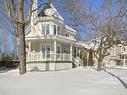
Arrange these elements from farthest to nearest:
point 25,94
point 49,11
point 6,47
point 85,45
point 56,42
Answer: point 6,47
point 85,45
point 49,11
point 56,42
point 25,94

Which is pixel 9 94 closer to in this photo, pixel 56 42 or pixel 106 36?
pixel 106 36

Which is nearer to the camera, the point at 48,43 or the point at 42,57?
the point at 42,57

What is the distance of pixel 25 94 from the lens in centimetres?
997

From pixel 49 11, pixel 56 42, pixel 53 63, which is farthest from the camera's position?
pixel 49 11

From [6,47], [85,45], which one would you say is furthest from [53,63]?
[6,47]

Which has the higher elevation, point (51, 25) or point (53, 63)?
point (51, 25)

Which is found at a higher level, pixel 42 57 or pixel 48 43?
pixel 48 43

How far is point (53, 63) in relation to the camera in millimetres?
34938

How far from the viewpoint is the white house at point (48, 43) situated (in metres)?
35.3

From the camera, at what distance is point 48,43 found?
3775 cm

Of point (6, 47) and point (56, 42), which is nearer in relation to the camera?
point (56, 42)

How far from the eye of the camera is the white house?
35.3m

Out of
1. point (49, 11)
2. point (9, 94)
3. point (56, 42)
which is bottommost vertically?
point (9, 94)

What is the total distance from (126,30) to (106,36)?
2076mm
